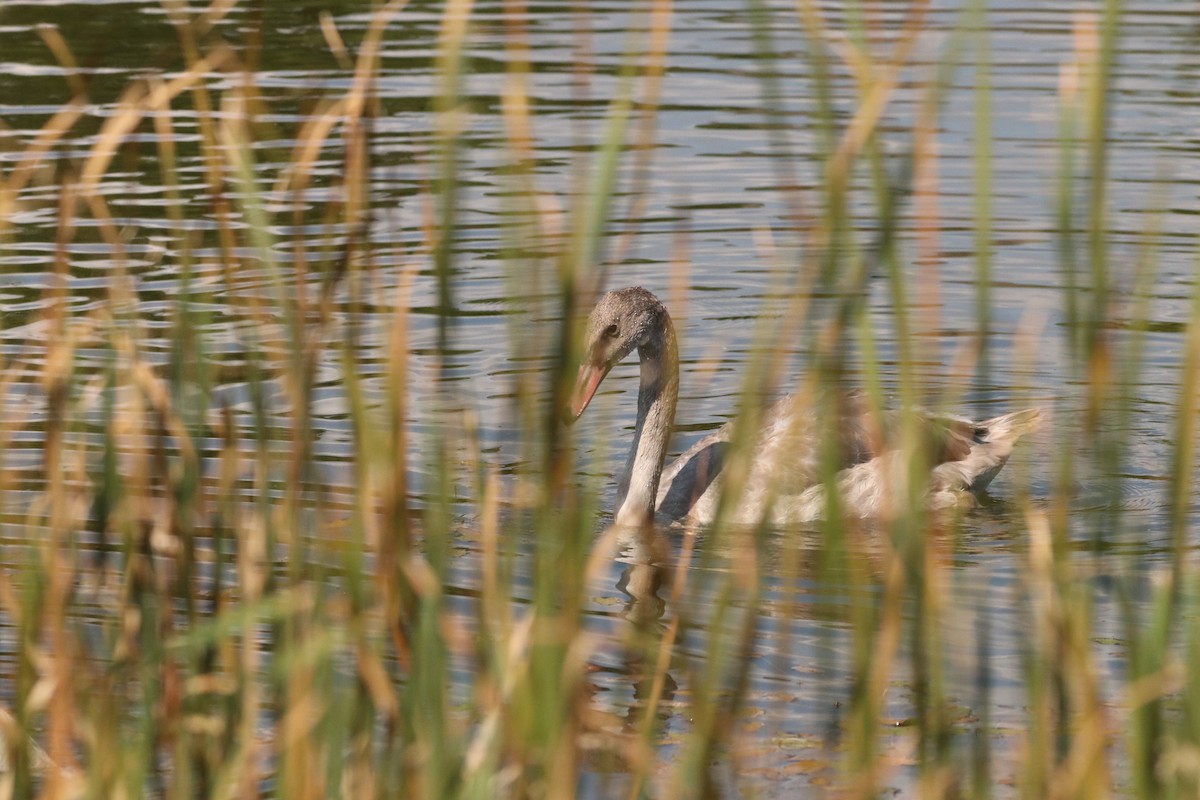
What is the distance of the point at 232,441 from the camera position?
4406 mm

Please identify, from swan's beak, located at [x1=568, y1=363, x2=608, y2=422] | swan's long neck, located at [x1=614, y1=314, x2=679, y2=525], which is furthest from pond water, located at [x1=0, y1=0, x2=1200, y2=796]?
swan's long neck, located at [x1=614, y1=314, x2=679, y2=525]

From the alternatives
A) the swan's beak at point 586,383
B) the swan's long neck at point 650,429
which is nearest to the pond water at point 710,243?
the swan's beak at point 586,383

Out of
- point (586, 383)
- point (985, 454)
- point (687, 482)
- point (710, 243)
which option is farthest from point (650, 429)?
point (710, 243)

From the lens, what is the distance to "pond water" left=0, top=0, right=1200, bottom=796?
409cm

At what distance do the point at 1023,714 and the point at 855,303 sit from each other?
7.42ft

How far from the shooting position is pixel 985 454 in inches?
321

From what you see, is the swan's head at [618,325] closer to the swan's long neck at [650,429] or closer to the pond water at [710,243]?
the swan's long neck at [650,429]

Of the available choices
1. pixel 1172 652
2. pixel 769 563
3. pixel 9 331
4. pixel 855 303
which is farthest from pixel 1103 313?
pixel 9 331

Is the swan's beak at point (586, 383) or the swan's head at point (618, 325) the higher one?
the swan's head at point (618, 325)

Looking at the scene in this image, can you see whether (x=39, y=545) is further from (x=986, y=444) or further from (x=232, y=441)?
(x=986, y=444)

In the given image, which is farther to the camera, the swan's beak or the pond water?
the swan's beak

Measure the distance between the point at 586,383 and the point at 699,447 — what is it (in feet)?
Result: 2.34

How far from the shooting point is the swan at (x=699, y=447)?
7836 mm

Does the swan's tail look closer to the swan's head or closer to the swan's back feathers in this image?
the swan's back feathers
